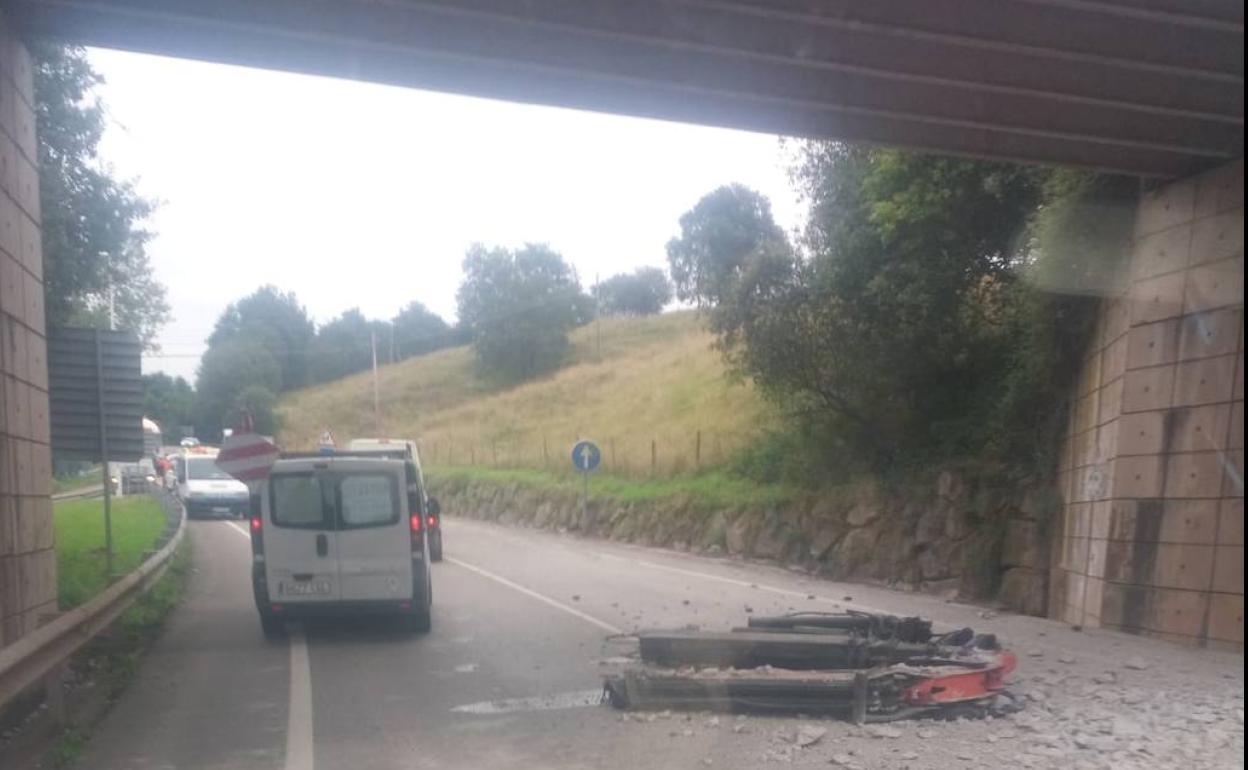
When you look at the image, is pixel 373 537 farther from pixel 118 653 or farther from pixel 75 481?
pixel 75 481

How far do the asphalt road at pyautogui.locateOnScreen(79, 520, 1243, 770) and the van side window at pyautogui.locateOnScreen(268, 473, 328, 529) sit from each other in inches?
53.0

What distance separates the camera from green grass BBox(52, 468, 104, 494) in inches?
1976

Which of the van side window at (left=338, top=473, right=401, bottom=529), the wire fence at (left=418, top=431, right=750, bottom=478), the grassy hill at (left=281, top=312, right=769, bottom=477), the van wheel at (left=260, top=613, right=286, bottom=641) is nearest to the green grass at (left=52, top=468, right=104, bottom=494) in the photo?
the grassy hill at (left=281, top=312, right=769, bottom=477)

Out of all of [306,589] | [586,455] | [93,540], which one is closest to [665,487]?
[586,455]

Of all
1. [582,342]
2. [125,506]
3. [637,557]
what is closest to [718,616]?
[637,557]

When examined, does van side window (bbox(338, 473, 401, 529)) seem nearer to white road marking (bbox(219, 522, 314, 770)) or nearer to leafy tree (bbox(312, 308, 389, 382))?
white road marking (bbox(219, 522, 314, 770))

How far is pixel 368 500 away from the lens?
1261 centimetres

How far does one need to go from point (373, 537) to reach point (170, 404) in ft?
153

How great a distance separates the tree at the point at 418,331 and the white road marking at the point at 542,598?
56842mm

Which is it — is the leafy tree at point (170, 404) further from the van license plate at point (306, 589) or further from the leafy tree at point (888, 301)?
the van license plate at point (306, 589)

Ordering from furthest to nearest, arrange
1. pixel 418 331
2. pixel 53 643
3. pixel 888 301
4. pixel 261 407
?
pixel 418 331
pixel 261 407
pixel 888 301
pixel 53 643

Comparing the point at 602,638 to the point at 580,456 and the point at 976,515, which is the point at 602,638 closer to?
the point at 976,515

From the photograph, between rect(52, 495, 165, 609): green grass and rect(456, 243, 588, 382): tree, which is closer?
rect(52, 495, 165, 609): green grass

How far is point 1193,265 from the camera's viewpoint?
12.2 metres
